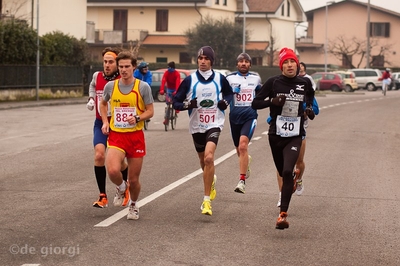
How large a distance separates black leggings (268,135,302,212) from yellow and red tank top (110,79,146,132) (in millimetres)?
1393

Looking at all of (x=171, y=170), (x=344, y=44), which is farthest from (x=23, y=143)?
(x=344, y=44)

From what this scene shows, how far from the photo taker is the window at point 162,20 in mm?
76688

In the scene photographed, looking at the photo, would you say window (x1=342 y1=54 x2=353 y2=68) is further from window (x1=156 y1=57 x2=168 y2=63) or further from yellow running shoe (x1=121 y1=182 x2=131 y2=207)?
yellow running shoe (x1=121 y1=182 x2=131 y2=207)

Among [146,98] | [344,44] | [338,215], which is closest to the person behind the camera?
[146,98]

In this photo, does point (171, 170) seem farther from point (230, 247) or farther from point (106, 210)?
point (230, 247)

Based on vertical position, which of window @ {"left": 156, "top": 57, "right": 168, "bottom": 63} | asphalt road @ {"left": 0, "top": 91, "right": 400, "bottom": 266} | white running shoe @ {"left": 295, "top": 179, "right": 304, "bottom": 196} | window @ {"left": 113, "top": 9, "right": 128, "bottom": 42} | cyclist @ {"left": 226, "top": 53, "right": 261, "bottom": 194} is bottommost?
asphalt road @ {"left": 0, "top": 91, "right": 400, "bottom": 266}

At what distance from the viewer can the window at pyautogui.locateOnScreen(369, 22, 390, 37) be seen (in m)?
94.6

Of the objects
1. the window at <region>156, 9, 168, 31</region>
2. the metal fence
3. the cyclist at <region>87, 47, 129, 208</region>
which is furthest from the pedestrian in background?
the window at <region>156, 9, 168, 31</region>

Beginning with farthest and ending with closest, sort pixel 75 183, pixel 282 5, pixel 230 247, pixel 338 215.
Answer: pixel 282 5, pixel 75 183, pixel 338 215, pixel 230 247

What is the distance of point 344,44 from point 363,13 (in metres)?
4.03

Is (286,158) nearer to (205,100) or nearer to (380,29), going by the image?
(205,100)

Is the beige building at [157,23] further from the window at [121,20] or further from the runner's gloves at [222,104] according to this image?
the runner's gloves at [222,104]

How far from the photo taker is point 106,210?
33.3 ft

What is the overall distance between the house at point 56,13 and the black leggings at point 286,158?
40.1m
